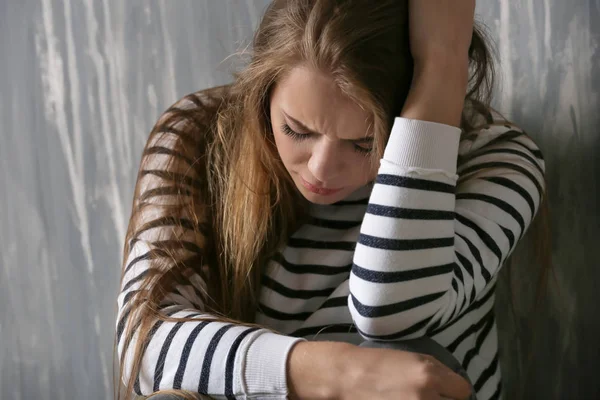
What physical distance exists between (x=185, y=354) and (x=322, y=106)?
1.00 ft

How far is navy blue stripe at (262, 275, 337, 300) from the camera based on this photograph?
0.97 meters

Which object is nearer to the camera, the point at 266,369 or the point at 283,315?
the point at 266,369

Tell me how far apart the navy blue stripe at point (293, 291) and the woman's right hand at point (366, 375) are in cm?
19

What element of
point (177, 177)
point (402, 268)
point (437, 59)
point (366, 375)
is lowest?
point (366, 375)

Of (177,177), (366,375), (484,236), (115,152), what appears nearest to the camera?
(366,375)

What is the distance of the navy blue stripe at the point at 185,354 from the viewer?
80 centimetres

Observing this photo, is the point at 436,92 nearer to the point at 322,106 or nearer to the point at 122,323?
the point at 322,106

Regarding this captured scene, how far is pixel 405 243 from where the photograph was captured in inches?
31.0

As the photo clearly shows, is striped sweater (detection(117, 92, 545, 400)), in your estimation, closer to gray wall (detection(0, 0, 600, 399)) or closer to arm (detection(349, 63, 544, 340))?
arm (detection(349, 63, 544, 340))

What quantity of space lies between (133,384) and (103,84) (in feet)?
1.83

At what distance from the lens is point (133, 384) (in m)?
0.84

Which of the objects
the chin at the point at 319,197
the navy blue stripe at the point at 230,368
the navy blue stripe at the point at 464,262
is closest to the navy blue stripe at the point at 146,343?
the navy blue stripe at the point at 230,368

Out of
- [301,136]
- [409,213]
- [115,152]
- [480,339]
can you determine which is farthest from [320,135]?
[115,152]

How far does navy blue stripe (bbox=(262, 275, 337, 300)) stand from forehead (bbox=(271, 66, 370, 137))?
0.83 ft
